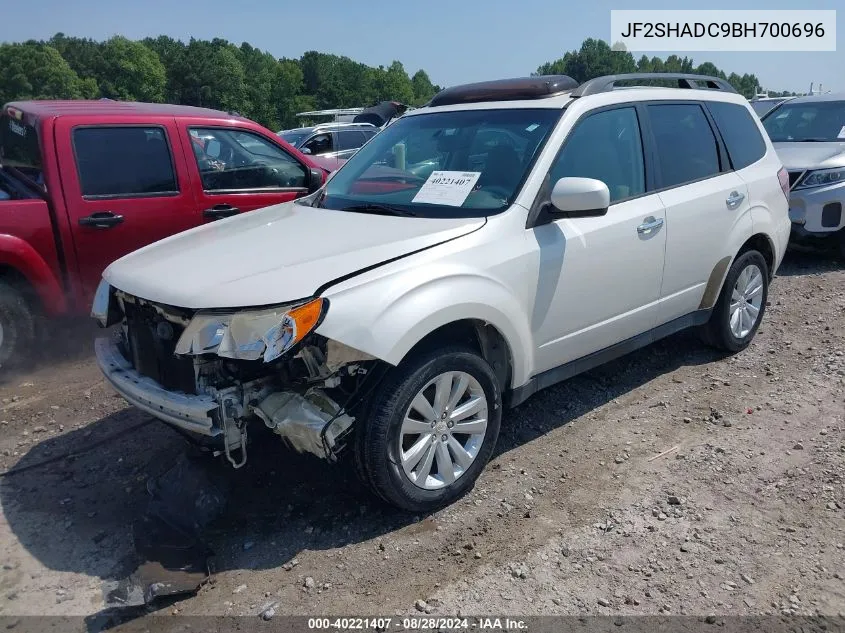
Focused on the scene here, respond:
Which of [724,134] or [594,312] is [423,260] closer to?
[594,312]

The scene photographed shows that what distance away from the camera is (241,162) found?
6004mm

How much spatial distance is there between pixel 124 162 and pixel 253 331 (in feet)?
10.5

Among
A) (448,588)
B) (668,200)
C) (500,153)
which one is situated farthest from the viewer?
(668,200)

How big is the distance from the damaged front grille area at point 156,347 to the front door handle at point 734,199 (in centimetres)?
354

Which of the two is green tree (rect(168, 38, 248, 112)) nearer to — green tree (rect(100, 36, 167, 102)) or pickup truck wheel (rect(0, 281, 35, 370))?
green tree (rect(100, 36, 167, 102))

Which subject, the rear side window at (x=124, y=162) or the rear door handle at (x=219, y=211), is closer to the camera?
the rear side window at (x=124, y=162)

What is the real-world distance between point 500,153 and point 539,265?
0.70 m

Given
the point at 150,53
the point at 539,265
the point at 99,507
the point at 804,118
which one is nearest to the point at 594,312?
the point at 539,265

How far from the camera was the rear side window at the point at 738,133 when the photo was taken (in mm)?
4949

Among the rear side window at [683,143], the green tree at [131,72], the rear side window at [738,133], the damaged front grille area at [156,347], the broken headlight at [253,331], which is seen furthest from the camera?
the green tree at [131,72]

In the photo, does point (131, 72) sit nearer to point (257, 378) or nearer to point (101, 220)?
point (101, 220)

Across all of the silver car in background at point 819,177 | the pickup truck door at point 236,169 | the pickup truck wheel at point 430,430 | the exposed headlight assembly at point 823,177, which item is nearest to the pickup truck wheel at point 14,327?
the pickup truck door at point 236,169

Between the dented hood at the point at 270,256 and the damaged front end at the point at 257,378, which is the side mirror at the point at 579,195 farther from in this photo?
the damaged front end at the point at 257,378

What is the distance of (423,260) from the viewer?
3189 millimetres
